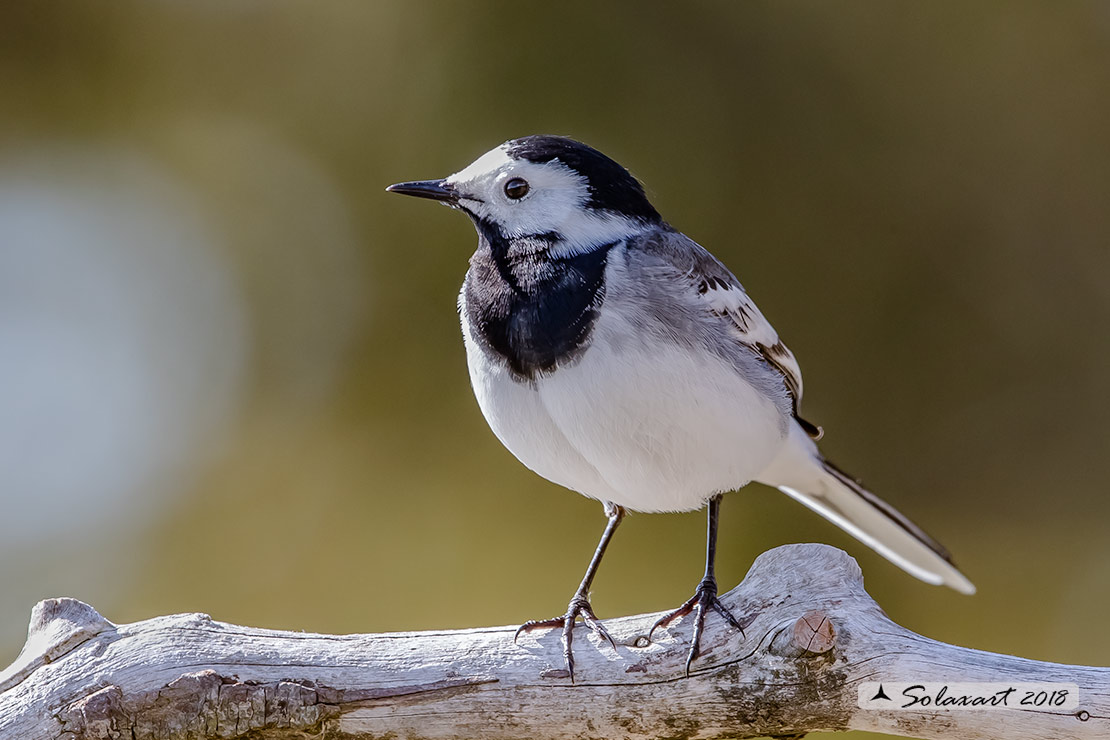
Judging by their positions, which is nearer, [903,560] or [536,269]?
[536,269]

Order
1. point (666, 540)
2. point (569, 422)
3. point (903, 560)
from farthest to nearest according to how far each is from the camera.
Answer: point (666, 540) → point (903, 560) → point (569, 422)

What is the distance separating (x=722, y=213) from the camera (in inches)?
161

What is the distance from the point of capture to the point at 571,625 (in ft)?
7.07

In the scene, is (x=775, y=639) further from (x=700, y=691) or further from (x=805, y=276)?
(x=805, y=276)

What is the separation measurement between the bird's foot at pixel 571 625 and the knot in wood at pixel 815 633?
0.41 meters

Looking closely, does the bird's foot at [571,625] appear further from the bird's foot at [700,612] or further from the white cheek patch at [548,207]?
the white cheek patch at [548,207]

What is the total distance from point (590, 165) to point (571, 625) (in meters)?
1.05

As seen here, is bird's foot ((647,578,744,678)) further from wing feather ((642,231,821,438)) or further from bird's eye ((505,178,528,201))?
bird's eye ((505,178,528,201))

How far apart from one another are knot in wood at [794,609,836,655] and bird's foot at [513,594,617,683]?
0.41 metres

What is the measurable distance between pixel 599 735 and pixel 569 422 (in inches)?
25.6

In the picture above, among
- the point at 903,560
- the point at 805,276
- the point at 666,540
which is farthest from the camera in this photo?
the point at 805,276

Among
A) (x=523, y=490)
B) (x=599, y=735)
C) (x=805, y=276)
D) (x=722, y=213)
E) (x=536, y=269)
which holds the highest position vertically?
(x=722, y=213)

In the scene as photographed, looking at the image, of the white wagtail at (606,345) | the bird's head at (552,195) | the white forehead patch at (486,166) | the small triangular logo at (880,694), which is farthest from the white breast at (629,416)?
the small triangular logo at (880,694)

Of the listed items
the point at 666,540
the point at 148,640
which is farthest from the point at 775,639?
the point at 666,540
